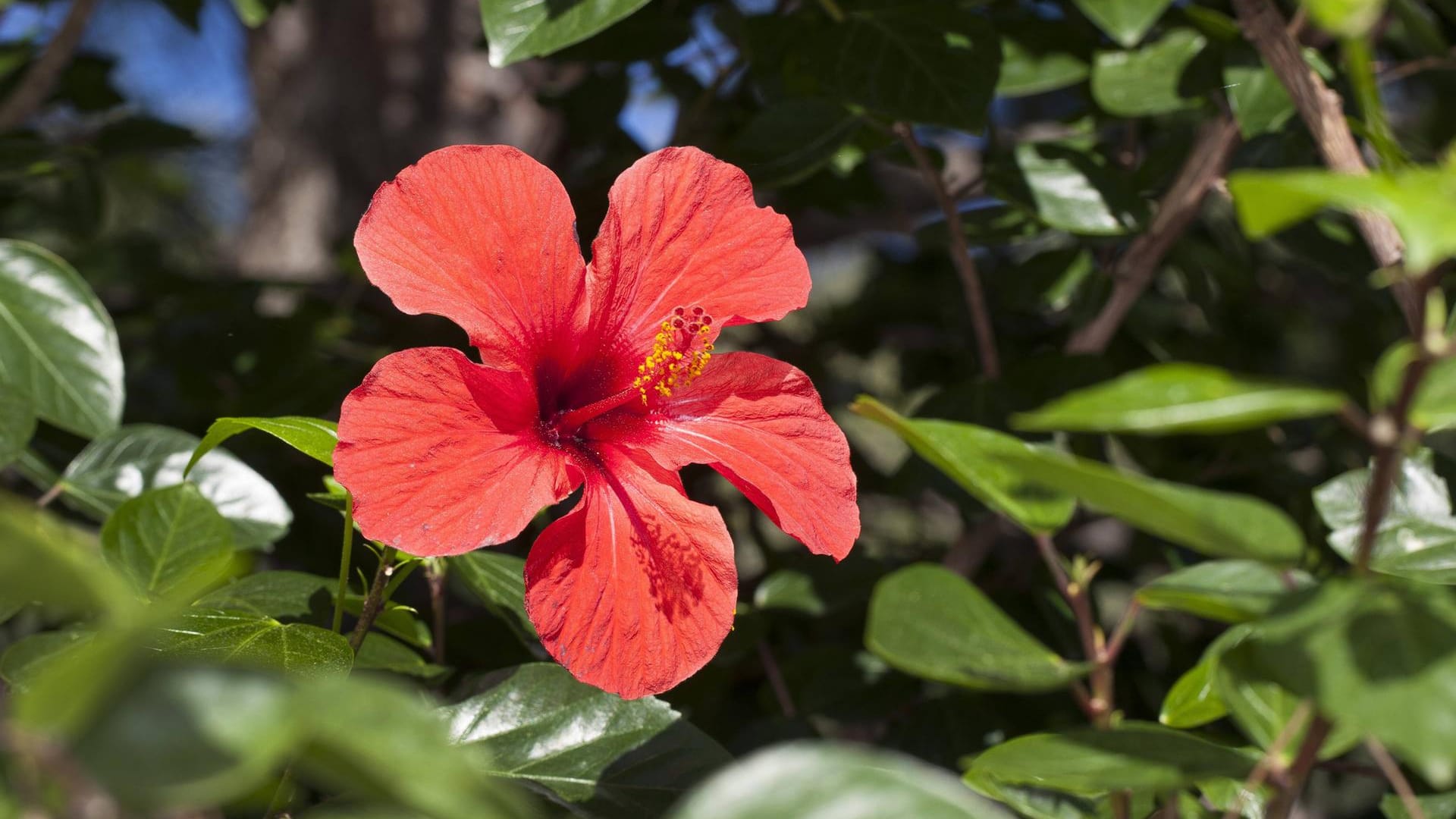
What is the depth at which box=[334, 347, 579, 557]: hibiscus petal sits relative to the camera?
34.6 inches

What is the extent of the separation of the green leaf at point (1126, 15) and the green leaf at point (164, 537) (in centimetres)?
113

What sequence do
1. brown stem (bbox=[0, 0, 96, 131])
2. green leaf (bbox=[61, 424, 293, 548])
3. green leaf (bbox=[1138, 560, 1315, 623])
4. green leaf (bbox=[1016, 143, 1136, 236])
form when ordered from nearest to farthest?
1. green leaf (bbox=[1138, 560, 1315, 623])
2. green leaf (bbox=[61, 424, 293, 548])
3. green leaf (bbox=[1016, 143, 1136, 236])
4. brown stem (bbox=[0, 0, 96, 131])

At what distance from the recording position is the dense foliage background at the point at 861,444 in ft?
1.75

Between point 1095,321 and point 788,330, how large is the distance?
54.8 inches

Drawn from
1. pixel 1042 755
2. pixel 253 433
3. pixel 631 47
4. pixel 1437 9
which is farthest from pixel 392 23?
pixel 1042 755

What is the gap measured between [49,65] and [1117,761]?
1904 millimetres

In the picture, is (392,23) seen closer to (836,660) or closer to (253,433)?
(253,433)

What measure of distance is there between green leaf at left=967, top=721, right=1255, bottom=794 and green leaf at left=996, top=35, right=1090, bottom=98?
1.11 meters

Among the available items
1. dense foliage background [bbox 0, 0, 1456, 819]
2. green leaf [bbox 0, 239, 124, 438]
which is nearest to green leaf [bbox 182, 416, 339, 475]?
dense foliage background [bbox 0, 0, 1456, 819]

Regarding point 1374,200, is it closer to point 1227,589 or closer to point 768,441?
point 1227,589

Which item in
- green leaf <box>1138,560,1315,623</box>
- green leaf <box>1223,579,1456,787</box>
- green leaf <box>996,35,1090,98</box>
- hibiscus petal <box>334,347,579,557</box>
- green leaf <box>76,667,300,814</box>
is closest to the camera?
green leaf <box>76,667,300,814</box>

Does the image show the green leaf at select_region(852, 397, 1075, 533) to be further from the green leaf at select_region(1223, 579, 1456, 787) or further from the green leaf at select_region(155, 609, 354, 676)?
the green leaf at select_region(155, 609, 354, 676)

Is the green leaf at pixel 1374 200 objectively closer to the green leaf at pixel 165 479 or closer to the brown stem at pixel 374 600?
the brown stem at pixel 374 600

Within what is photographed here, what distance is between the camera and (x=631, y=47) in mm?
1812
